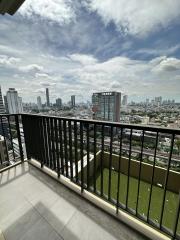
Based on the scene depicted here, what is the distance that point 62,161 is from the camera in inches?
79.5

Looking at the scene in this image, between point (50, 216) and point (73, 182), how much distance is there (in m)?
0.55

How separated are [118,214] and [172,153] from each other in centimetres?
98

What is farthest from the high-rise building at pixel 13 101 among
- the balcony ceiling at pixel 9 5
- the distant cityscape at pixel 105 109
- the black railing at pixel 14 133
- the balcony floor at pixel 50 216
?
the balcony floor at pixel 50 216

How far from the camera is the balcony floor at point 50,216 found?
1.23m

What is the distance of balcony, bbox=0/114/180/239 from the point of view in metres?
1.19

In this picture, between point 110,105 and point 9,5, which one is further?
point 110,105

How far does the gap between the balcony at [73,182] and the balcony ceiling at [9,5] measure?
1543 millimetres

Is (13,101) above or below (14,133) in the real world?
above

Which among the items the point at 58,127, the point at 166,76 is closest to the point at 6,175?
the point at 58,127

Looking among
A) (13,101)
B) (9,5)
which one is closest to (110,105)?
(9,5)

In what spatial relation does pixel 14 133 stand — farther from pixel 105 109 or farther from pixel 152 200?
pixel 105 109

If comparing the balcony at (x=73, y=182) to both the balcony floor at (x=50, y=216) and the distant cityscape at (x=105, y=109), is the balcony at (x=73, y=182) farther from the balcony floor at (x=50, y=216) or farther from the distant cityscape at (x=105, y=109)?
the distant cityscape at (x=105, y=109)

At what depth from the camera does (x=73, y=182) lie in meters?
1.92

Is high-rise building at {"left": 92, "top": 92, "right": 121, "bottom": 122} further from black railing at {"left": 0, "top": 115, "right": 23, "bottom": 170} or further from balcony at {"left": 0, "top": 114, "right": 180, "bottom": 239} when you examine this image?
balcony at {"left": 0, "top": 114, "right": 180, "bottom": 239}
